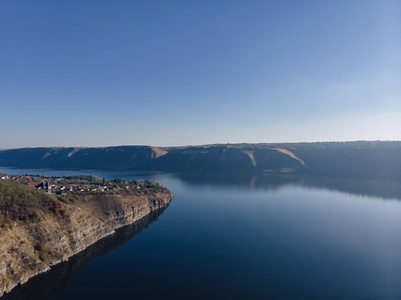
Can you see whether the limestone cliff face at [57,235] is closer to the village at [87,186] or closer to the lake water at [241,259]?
the lake water at [241,259]

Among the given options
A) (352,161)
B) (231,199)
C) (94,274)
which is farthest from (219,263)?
(352,161)

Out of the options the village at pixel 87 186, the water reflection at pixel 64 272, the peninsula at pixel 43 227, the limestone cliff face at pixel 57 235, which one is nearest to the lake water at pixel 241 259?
the water reflection at pixel 64 272

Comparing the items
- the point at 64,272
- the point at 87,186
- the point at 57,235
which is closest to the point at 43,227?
the point at 57,235

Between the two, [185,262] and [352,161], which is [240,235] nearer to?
[185,262]

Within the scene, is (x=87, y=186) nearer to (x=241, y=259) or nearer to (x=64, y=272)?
(x=64, y=272)

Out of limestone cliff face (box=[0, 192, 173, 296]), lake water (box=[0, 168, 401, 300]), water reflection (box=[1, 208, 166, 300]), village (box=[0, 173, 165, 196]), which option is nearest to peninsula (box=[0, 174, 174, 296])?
limestone cliff face (box=[0, 192, 173, 296])

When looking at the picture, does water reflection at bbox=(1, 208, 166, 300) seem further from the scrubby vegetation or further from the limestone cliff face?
the scrubby vegetation

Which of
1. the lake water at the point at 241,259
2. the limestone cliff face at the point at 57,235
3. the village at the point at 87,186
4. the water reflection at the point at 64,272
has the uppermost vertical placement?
the village at the point at 87,186

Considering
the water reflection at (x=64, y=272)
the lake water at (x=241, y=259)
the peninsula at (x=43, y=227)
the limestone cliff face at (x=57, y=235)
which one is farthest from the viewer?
the peninsula at (x=43, y=227)
